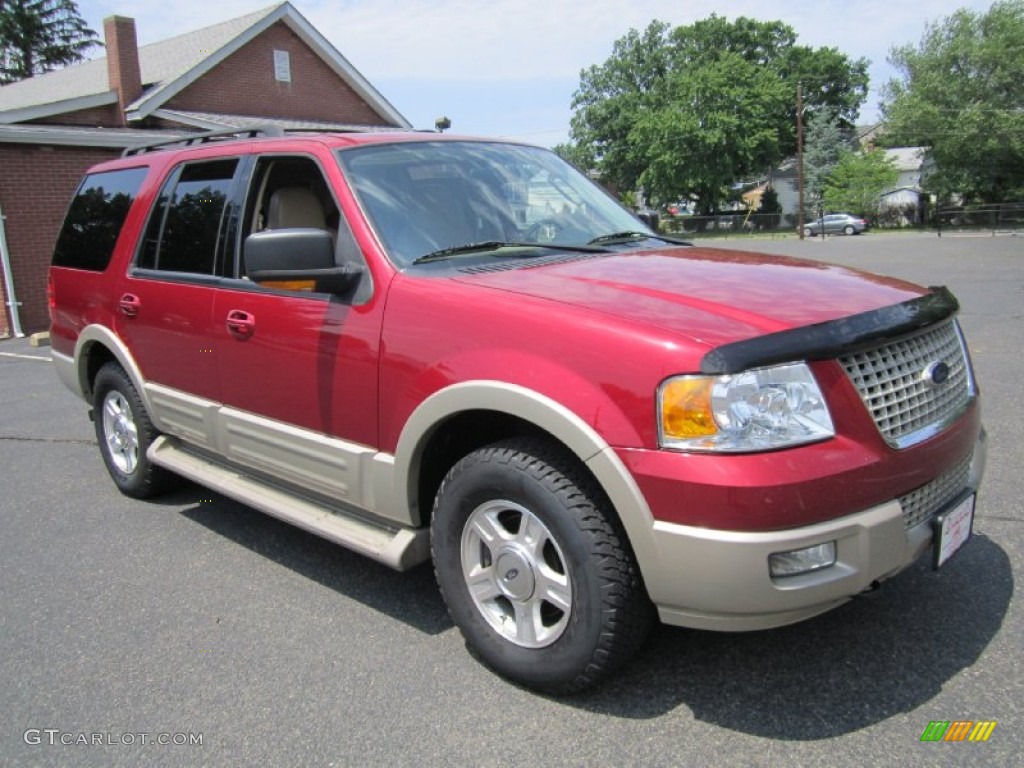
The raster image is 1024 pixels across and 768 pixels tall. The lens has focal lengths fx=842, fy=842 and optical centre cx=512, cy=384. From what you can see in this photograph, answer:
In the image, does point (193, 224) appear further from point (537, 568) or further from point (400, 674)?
point (537, 568)

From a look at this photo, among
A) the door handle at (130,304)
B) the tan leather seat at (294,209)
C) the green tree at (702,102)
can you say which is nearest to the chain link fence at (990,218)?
the green tree at (702,102)

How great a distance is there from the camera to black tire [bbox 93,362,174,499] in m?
4.73

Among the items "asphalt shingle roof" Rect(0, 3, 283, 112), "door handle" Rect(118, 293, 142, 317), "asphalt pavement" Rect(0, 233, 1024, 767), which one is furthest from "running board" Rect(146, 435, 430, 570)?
"asphalt shingle roof" Rect(0, 3, 283, 112)

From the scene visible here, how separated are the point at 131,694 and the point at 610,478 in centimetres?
192

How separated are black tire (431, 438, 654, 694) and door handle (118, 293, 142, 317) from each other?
Result: 243cm

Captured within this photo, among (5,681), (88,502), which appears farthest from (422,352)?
(88,502)

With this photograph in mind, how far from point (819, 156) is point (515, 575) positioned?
206 ft

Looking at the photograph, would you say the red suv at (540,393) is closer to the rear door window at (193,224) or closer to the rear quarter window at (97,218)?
the rear door window at (193,224)

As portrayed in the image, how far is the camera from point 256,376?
371 centimetres

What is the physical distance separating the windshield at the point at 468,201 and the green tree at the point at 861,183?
53.3 meters

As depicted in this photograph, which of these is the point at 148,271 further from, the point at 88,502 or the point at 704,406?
the point at 704,406

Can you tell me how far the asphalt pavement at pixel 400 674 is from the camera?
260 cm

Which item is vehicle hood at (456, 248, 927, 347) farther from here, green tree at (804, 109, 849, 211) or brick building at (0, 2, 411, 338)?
green tree at (804, 109, 849, 211)

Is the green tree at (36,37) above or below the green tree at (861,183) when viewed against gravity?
above
